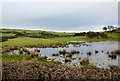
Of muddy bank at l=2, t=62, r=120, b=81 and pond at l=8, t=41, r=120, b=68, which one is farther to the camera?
pond at l=8, t=41, r=120, b=68

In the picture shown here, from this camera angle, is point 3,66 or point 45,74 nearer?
point 45,74

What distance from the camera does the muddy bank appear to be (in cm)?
2377

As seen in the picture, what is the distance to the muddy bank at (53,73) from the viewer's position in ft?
78.0

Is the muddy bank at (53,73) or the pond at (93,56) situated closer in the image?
the muddy bank at (53,73)

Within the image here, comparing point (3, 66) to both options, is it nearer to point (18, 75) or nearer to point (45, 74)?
point (18, 75)

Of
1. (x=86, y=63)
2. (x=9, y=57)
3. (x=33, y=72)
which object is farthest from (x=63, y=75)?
(x=9, y=57)

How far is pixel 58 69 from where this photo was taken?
82.1 ft

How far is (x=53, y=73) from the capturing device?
24.2m

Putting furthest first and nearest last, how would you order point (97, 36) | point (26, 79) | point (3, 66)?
point (97, 36) < point (3, 66) < point (26, 79)

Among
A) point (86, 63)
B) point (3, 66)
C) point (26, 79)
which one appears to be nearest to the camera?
point (26, 79)

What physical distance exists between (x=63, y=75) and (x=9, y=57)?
10.9 m

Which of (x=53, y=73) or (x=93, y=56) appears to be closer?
(x=53, y=73)

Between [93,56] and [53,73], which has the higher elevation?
[53,73]

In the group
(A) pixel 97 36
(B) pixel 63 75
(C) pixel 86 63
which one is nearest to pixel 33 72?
(B) pixel 63 75
